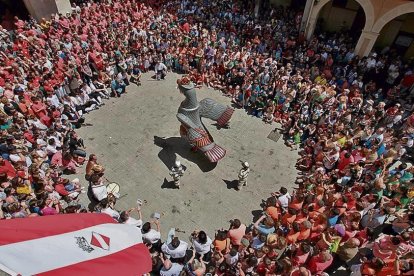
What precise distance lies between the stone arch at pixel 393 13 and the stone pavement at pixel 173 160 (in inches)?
281

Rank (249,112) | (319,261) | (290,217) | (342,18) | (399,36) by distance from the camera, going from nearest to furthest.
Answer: (319,261), (290,217), (249,112), (399,36), (342,18)

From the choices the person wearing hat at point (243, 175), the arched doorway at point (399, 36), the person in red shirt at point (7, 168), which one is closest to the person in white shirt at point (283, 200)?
the person wearing hat at point (243, 175)

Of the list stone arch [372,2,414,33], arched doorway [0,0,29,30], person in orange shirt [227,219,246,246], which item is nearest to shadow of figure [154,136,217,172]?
person in orange shirt [227,219,246,246]

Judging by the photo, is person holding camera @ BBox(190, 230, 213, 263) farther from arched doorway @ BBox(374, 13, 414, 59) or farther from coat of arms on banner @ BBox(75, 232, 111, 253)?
arched doorway @ BBox(374, 13, 414, 59)

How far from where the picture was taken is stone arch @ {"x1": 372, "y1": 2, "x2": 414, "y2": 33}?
44.1 feet

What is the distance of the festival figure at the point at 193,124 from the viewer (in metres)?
9.78

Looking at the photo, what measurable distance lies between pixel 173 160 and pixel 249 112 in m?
4.27

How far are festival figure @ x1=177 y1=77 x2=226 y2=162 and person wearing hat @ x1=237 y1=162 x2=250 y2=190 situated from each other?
1072mm

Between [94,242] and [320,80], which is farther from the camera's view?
[320,80]

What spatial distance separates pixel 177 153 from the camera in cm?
1159

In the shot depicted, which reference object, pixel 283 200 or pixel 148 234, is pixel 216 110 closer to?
pixel 283 200

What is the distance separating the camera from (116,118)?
12.9m

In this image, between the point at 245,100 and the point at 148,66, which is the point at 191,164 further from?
the point at 148,66

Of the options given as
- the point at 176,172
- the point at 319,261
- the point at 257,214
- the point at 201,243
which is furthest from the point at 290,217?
the point at 176,172
